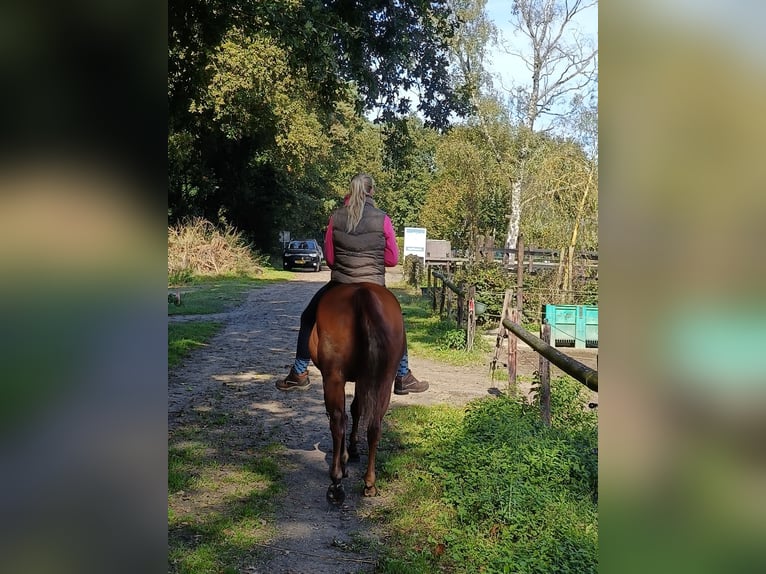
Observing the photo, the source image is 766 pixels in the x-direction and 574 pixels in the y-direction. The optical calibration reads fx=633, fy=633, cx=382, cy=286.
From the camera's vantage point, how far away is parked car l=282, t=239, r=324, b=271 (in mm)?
36406

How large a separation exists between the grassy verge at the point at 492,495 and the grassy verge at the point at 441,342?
16.2 ft

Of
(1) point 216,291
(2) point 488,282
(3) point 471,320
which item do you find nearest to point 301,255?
(1) point 216,291

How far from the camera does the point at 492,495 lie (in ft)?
14.8

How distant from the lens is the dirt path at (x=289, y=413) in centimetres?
405

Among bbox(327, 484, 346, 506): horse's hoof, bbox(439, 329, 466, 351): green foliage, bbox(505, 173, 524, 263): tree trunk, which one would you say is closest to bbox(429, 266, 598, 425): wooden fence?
bbox(439, 329, 466, 351): green foliage

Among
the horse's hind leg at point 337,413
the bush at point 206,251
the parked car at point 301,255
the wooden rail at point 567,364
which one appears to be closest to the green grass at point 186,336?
the horse's hind leg at point 337,413

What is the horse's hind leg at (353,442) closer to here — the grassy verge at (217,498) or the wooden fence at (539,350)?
the grassy verge at (217,498)

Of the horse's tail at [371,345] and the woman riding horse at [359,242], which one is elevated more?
the woman riding horse at [359,242]

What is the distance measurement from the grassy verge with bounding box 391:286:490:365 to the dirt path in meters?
0.58

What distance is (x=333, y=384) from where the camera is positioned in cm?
490
